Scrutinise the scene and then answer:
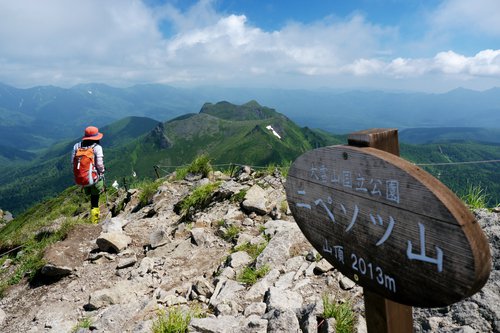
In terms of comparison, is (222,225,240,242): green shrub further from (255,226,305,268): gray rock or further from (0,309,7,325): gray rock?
(0,309,7,325): gray rock

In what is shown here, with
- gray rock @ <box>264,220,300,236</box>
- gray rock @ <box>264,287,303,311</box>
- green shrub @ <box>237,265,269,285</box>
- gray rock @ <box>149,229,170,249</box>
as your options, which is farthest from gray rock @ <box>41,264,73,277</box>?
gray rock @ <box>264,287,303,311</box>

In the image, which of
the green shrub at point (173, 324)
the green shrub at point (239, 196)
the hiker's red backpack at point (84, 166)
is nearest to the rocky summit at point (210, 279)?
the green shrub at point (239, 196)

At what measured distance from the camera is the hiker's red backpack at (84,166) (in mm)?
10617

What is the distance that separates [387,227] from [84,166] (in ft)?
33.7

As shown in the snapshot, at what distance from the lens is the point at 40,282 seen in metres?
7.81

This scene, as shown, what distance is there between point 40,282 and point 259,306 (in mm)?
5716

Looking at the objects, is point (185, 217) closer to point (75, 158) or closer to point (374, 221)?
point (75, 158)

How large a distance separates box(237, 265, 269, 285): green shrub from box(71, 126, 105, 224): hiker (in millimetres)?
6906

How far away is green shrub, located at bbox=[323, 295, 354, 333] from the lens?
4.07m

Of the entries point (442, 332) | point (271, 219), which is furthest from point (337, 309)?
point (271, 219)

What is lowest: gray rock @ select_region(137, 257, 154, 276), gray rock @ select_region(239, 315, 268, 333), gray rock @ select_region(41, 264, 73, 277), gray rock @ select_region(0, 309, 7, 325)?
gray rock @ select_region(0, 309, 7, 325)

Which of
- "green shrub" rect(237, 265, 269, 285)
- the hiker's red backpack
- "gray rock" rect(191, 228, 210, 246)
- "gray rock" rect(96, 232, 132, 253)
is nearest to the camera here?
"green shrub" rect(237, 265, 269, 285)

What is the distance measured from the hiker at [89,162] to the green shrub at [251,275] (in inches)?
272

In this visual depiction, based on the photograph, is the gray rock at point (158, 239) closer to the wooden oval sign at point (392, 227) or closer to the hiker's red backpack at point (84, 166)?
the hiker's red backpack at point (84, 166)
